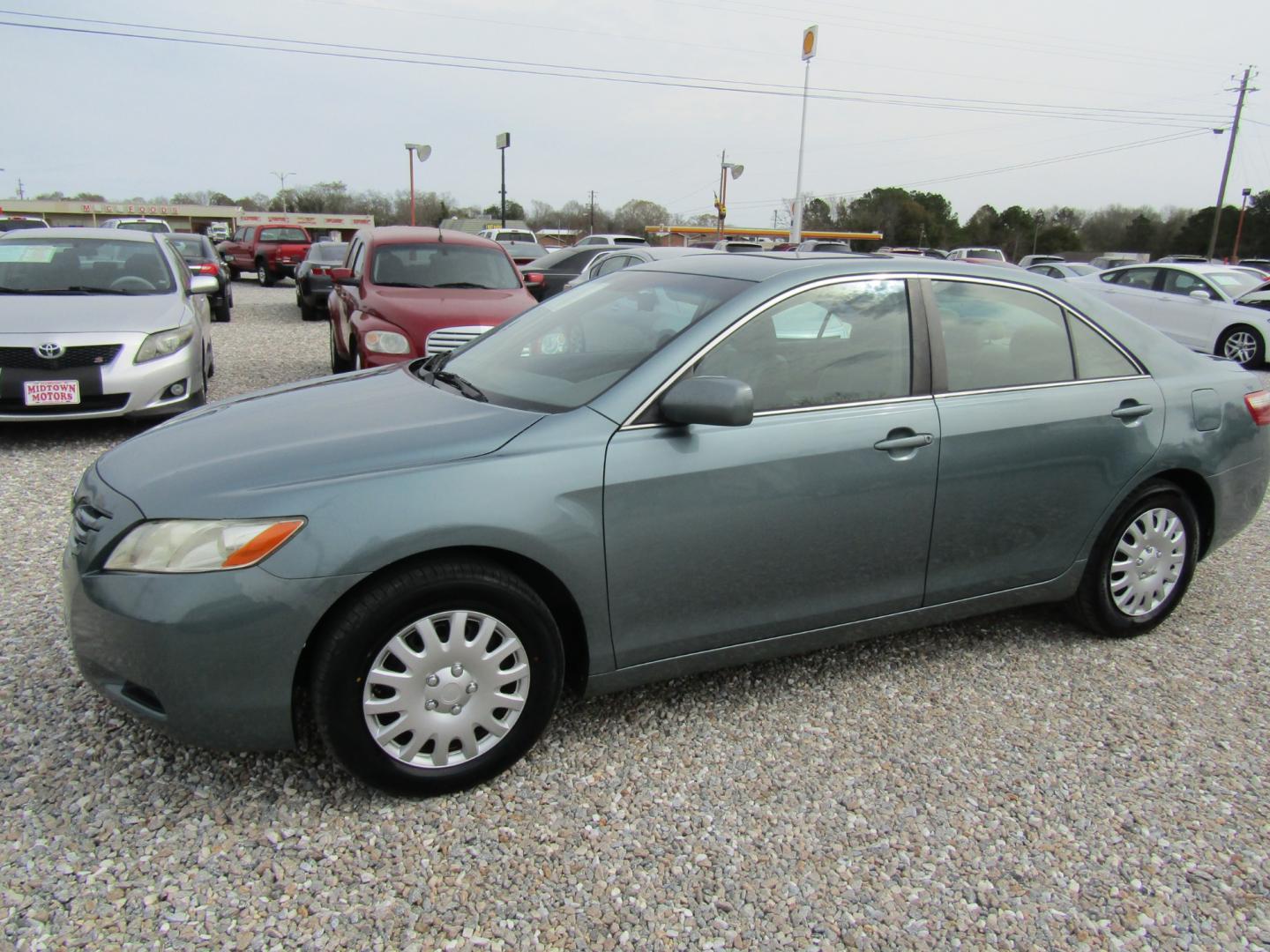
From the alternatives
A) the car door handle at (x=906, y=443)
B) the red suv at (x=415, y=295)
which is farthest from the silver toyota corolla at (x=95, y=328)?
the car door handle at (x=906, y=443)

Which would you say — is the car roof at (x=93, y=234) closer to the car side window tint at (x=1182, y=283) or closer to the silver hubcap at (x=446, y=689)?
the silver hubcap at (x=446, y=689)

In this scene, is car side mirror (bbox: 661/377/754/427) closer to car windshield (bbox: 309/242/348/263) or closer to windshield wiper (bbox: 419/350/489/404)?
windshield wiper (bbox: 419/350/489/404)

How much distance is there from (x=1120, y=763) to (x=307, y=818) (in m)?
2.55

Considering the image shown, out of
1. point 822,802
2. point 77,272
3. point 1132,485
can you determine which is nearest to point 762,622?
point 822,802

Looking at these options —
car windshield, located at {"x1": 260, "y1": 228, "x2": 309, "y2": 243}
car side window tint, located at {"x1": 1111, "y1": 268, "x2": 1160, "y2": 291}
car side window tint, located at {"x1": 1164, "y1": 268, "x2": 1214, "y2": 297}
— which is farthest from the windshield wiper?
car windshield, located at {"x1": 260, "y1": 228, "x2": 309, "y2": 243}

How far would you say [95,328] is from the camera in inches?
254

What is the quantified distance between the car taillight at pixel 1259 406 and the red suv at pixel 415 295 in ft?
16.9

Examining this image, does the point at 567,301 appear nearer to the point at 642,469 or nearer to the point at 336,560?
the point at 642,469

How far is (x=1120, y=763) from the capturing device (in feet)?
9.78

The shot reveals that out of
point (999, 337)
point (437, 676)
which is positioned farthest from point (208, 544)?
point (999, 337)

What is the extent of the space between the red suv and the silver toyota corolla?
1305 millimetres

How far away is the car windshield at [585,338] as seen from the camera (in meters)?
3.01

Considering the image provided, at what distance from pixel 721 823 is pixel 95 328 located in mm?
5956

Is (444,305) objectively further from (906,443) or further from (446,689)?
(446,689)
